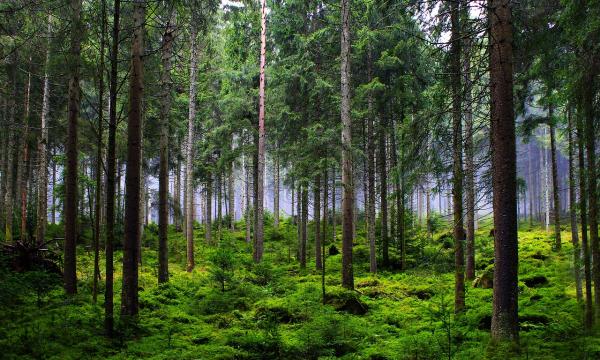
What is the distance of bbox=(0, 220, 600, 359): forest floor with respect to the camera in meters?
6.93

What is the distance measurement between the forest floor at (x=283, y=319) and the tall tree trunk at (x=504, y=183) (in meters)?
0.59

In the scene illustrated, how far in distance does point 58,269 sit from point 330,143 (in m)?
10.6

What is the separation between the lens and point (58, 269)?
1245cm

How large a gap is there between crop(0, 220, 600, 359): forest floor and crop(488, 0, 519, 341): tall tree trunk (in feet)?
1.92

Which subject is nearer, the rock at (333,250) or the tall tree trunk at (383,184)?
the tall tree trunk at (383,184)

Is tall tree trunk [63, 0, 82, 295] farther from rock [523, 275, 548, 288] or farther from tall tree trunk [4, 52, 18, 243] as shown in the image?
rock [523, 275, 548, 288]

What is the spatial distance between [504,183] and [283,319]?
6454 mm

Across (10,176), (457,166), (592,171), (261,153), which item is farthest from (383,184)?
(10,176)

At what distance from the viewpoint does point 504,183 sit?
637 centimetres

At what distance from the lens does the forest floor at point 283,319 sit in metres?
6.93

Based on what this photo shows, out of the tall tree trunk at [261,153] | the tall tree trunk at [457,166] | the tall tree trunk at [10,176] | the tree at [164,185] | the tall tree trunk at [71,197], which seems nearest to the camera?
the tall tree trunk at [457,166]

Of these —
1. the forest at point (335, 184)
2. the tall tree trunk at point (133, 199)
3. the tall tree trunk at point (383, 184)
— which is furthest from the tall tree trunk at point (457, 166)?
the tall tree trunk at point (383, 184)

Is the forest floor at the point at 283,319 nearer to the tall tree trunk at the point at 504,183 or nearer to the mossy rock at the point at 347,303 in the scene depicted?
the mossy rock at the point at 347,303

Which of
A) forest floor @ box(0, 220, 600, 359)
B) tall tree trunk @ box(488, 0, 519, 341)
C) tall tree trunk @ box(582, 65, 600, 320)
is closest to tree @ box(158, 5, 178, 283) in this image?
forest floor @ box(0, 220, 600, 359)
